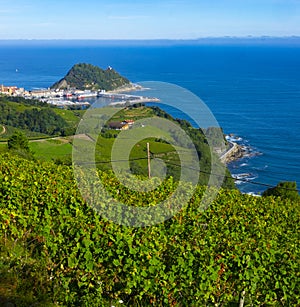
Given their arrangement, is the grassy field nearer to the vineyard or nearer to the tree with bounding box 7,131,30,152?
the tree with bounding box 7,131,30,152

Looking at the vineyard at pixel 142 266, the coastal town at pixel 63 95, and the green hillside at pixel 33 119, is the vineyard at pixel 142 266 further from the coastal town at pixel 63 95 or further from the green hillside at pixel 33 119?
the coastal town at pixel 63 95

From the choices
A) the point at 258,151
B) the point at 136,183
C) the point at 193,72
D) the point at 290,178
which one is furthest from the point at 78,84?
the point at 136,183

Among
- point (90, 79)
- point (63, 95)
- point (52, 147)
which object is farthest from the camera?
point (90, 79)

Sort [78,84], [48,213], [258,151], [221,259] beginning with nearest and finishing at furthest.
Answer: [221,259] → [48,213] → [258,151] → [78,84]

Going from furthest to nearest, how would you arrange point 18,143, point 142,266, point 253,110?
point 253,110
point 18,143
point 142,266

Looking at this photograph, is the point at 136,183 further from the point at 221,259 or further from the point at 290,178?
the point at 290,178

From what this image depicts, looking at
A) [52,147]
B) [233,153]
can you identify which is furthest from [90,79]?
[52,147]

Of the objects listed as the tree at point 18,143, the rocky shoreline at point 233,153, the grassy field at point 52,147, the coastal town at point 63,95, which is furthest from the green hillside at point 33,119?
the tree at point 18,143

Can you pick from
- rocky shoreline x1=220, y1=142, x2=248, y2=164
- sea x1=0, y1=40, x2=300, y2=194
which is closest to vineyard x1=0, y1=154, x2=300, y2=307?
sea x1=0, y1=40, x2=300, y2=194

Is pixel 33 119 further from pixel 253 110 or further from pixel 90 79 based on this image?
pixel 90 79
